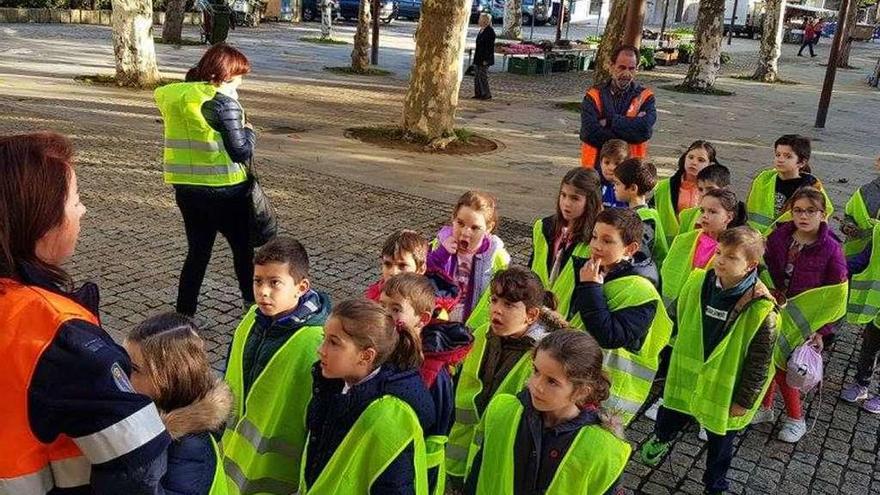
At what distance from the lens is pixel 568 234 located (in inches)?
162

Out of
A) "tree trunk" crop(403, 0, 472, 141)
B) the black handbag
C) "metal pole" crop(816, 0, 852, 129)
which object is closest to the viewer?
the black handbag

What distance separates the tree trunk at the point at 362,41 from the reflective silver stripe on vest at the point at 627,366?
55.6 feet

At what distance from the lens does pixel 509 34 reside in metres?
34.6

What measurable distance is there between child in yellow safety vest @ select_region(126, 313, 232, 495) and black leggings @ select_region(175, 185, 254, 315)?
2.85 m

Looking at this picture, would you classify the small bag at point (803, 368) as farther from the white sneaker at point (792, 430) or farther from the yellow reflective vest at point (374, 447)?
the yellow reflective vest at point (374, 447)

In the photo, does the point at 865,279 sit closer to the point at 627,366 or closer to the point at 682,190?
the point at 682,190

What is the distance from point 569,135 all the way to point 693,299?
10.1 m

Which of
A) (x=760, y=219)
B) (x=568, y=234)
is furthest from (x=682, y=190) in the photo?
(x=568, y=234)

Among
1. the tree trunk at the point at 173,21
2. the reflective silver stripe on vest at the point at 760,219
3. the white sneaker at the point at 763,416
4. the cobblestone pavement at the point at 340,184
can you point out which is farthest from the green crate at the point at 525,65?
the white sneaker at the point at 763,416

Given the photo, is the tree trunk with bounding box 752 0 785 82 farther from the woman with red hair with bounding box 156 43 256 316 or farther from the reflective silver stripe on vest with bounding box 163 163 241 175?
the reflective silver stripe on vest with bounding box 163 163 241 175

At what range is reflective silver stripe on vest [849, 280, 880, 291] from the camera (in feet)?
16.5

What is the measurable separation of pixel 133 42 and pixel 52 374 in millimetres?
14302

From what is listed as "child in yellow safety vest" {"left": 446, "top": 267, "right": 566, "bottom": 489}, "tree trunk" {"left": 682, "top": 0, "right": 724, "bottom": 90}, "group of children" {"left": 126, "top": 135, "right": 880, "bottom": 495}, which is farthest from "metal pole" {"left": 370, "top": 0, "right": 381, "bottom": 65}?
"child in yellow safety vest" {"left": 446, "top": 267, "right": 566, "bottom": 489}

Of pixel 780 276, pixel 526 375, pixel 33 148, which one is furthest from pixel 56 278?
pixel 780 276
